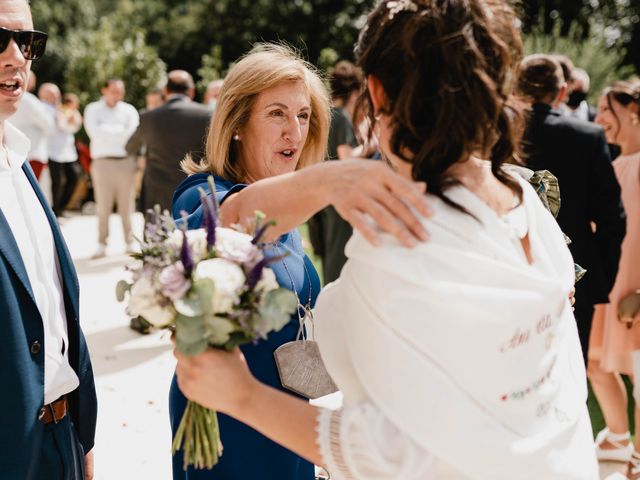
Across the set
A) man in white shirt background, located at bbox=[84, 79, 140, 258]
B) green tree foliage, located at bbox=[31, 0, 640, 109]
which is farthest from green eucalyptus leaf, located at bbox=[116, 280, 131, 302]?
green tree foliage, located at bbox=[31, 0, 640, 109]

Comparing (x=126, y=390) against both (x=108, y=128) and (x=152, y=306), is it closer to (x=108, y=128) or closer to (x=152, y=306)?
(x=152, y=306)

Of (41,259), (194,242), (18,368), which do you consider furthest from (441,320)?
(41,259)

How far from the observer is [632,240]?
14.3 feet

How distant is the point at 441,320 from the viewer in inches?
50.4

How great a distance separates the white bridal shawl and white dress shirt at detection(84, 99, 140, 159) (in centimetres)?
861

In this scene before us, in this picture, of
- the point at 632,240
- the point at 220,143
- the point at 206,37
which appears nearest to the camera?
the point at 220,143

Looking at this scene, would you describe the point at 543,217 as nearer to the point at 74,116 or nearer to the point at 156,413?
the point at 156,413

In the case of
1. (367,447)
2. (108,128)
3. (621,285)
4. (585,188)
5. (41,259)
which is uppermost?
(367,447)

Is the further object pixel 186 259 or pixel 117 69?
pixel 117 69

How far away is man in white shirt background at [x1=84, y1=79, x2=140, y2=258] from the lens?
9477 mm

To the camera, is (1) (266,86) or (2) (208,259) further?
(1) (266,86)

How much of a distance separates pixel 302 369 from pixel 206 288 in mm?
903

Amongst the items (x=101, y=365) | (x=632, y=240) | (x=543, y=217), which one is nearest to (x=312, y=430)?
(x=543, y=217)

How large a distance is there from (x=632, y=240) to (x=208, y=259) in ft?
12.1
